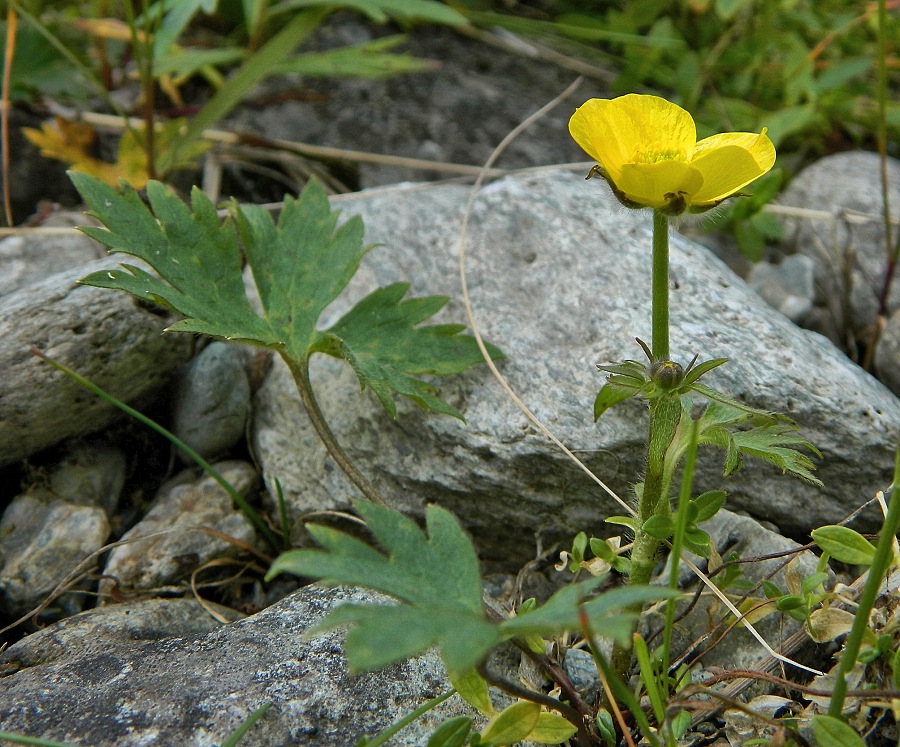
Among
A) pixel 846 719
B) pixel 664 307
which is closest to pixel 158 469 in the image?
pixel 664 307

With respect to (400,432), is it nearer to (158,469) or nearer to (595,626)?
(158,469)

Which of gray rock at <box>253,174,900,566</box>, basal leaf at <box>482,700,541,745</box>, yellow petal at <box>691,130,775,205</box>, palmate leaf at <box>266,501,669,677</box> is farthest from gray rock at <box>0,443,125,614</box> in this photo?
yellow petal at <box>691,130,775,205</box>

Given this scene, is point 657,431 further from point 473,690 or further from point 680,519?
point 473,690

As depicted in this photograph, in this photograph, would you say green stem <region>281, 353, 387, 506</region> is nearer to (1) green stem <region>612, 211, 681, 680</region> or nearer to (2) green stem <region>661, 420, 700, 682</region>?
(1) green stem <region>612, 211, 681, 680</region>

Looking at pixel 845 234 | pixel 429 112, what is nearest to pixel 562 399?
pixel 845 234

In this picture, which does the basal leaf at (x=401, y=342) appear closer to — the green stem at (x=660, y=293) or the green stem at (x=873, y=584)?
the green stem at (x=660, y=293)

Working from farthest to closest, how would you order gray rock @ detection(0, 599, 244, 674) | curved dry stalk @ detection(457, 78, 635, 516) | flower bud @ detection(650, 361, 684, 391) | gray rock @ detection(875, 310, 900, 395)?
gray rock @ detection(875, 310, 900, 395), curved dry stalk @ detection(457, 78, 635, 516), gray rock @ detection(0, 599, 244, 674), flower bud @ detection(650, 361, 684, 391)

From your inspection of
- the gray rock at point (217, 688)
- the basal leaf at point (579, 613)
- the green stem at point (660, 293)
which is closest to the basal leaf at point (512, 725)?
the gray rock at point (217, 688)
